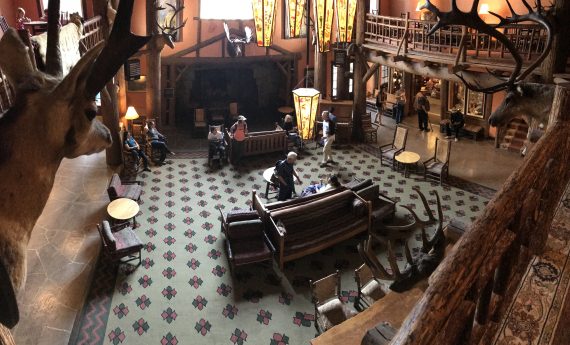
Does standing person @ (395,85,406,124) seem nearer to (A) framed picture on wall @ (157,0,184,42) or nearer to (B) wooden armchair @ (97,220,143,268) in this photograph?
(A) framed picture on wall @ (157,0,184,42)

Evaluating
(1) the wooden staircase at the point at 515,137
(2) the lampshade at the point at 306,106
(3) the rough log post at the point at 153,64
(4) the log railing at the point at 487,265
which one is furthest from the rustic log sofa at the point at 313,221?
(1) the wooden staircase at the point at 515,137

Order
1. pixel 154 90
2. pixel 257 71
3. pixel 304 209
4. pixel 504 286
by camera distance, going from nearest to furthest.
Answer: pixel 504 286 < pixel 304 209 < pixel 154 90 < pixel 257 71

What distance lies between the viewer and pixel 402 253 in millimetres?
10031

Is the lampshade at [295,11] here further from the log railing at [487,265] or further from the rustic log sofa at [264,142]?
the log railing at [487,265]

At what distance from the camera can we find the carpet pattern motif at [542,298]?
3514 millimetres

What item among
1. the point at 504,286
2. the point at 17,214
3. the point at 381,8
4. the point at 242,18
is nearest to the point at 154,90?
the point at 242,18

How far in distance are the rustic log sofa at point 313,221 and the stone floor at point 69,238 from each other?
3541mm

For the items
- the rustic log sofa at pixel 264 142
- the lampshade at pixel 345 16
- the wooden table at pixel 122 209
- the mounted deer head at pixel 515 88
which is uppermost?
the lampshade at pixel 345 16

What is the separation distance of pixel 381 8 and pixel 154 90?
A: 33.2 ft

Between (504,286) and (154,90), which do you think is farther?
(154,90)

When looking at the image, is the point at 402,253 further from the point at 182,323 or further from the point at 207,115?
the point at 207,115

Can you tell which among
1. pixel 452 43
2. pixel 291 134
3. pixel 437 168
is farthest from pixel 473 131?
pixel 291 134

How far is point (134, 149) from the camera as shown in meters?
13.5

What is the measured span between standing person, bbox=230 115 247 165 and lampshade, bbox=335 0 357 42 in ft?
12.1
